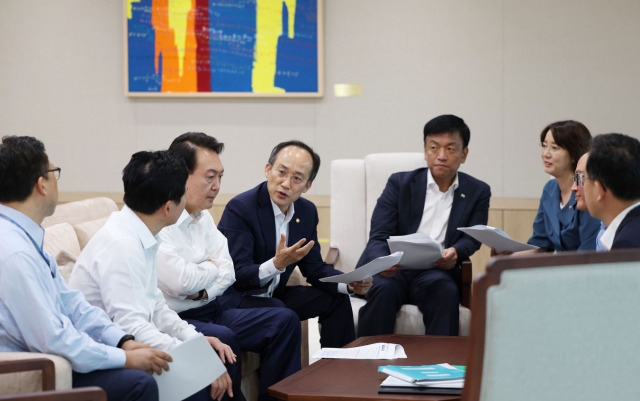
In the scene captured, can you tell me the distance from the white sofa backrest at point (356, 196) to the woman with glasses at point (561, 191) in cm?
75

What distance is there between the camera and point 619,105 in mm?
6121

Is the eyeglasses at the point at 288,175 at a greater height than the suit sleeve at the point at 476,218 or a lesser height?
greater

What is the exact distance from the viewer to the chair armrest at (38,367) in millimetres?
2328

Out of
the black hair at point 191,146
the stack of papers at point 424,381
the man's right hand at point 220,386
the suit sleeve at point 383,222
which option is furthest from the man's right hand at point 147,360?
the suit sleeve at point 383,222

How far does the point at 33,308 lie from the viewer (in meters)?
2.44

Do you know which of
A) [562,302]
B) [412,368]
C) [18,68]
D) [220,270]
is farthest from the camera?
[18,68]

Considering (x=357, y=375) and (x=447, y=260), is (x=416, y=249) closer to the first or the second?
(x=447, y=260)

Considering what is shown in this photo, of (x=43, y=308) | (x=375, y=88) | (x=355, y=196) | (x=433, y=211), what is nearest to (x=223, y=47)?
(x=375, y=88)

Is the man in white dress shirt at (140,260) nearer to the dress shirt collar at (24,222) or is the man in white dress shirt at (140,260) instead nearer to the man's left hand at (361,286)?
the dress shirt collar at (24,222)

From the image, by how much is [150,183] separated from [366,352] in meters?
1.01

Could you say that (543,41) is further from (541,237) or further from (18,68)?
(18,68)

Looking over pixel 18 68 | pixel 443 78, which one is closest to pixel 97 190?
pixel 18 68

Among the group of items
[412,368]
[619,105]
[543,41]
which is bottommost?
[412,368]

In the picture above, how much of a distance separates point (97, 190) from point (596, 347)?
18.1 ft
